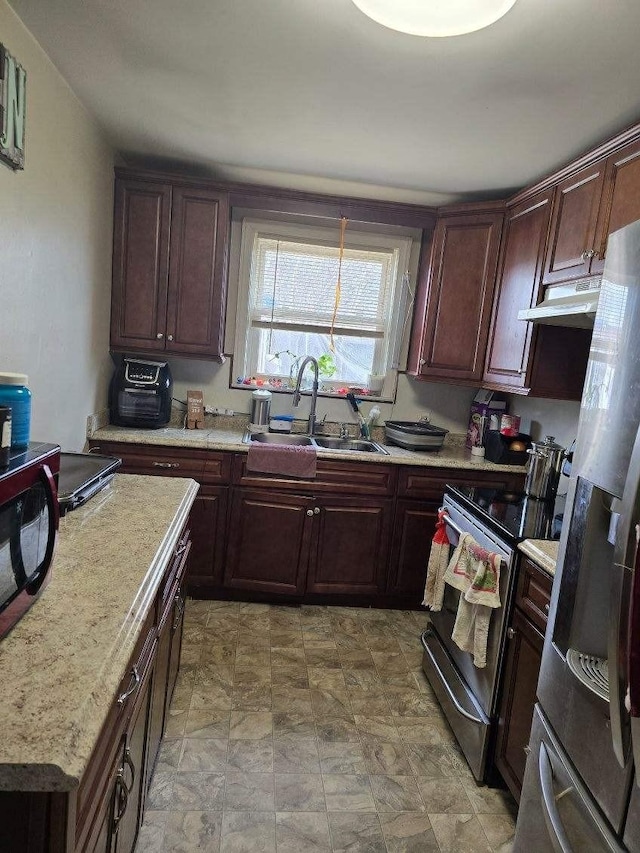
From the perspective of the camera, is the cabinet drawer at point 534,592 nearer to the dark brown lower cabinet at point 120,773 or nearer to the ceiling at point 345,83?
the dark brown lower cabinet at point 120,773

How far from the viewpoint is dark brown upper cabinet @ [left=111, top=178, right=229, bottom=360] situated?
9.33ft

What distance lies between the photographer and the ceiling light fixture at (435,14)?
125cm

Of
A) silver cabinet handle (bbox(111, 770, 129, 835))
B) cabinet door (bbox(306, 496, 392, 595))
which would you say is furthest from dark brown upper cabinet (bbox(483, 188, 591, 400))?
silver cabinet handle (bbox(111, 770, 129, 835))

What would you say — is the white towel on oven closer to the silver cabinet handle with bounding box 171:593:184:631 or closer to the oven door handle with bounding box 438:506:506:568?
the oven door handle with bounding box 438:506:506:568

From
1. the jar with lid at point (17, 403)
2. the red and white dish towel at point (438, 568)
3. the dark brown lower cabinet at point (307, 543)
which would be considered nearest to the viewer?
the jar with lid at point (17, 403)

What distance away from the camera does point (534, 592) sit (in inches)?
64.8

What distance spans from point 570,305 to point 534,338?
57 centimetres

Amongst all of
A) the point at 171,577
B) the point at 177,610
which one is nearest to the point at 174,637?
the point at 177,610

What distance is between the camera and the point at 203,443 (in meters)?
2.79

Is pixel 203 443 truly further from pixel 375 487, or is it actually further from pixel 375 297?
pixel 375 297

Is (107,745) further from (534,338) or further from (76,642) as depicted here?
(534,338)

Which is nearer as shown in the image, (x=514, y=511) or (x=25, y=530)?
(x=25, y=530)

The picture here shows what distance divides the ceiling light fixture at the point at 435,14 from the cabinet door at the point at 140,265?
1.85 metres

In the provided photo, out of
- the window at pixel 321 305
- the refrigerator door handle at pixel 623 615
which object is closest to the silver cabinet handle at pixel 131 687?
the refrigerator door handle at pixel 623 615
